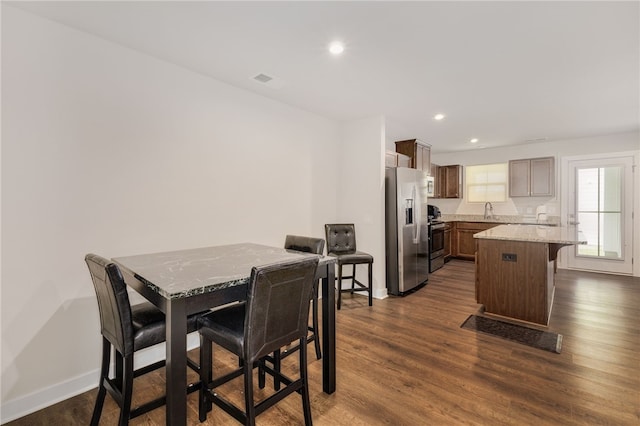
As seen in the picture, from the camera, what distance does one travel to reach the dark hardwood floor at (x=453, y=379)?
1.91 m

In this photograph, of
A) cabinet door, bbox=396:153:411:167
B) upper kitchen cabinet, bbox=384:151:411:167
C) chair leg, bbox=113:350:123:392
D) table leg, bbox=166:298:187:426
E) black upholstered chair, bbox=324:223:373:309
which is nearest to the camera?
table leg, bbox=166:298:187:426

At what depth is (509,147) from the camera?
6656 mm

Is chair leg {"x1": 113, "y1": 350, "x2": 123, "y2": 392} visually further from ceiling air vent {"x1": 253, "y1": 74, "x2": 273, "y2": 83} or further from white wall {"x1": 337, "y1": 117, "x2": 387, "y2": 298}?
white wall {"x1": 337, "y1": 117, "x2": 387, "y2": 298}

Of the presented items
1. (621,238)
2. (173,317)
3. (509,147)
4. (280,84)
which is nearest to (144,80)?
(280,84)

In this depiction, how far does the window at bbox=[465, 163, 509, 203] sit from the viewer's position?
710 cm

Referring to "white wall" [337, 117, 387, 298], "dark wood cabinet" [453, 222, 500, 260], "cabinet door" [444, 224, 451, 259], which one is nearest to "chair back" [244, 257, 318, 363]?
"white wall" [337, 117, 387, 298]

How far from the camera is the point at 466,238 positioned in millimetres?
6930

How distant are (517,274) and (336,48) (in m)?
3.04

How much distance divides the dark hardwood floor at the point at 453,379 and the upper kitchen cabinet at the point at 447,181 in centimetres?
393

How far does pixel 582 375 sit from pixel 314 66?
3.32 m

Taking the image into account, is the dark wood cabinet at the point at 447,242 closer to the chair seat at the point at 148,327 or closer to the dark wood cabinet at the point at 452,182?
the dark wood cabinet at the point at 452,182

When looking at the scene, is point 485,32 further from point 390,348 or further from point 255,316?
point 390,348

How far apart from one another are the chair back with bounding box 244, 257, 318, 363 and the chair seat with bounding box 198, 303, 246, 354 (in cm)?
9

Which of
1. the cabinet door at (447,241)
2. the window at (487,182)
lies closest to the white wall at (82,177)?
the cabinet door at (447,241)
